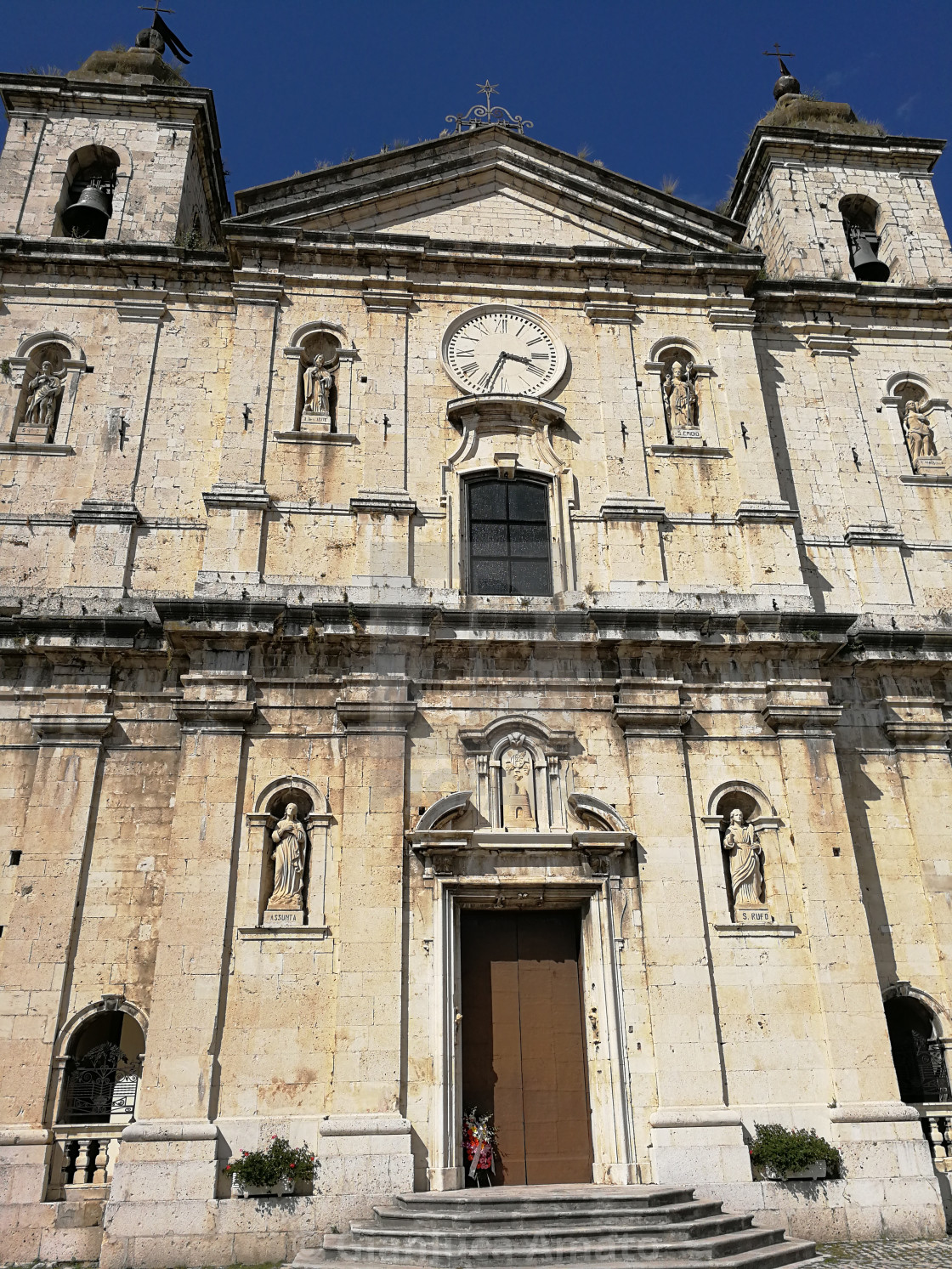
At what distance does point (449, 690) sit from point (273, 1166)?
220 inches

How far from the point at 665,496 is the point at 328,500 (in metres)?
4.71

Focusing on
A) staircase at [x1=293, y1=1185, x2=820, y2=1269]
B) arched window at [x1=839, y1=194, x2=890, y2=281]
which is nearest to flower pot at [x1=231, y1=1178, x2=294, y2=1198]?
staircase at [x1=293, y1=1185, x2=820, y2=1269]

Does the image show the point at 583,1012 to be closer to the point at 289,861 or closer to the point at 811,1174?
the point at 811,1174

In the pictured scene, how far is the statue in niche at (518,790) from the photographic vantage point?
1256 centimetres

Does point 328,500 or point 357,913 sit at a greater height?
point 328,500

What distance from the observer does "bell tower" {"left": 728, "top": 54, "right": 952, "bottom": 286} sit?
17812mm

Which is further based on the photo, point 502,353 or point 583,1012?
point 502,353

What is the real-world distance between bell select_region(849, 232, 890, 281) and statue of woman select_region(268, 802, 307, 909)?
13.5 meters

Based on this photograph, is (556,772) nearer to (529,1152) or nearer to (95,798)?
(529,1152)

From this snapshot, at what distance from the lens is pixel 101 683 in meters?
12.9

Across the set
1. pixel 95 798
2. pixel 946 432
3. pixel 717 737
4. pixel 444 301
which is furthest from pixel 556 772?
pixel 946 432

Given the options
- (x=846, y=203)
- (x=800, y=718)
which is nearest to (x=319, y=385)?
(x=800, y=718)

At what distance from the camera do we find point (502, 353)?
15.4 meters

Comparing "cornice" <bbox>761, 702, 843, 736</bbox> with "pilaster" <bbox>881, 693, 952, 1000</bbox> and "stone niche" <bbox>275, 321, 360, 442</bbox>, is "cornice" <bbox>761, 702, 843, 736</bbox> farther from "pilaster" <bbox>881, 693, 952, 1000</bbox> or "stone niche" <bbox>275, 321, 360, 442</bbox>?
"stone niche" <bbox>275, 321, 360, 442</bbox>
